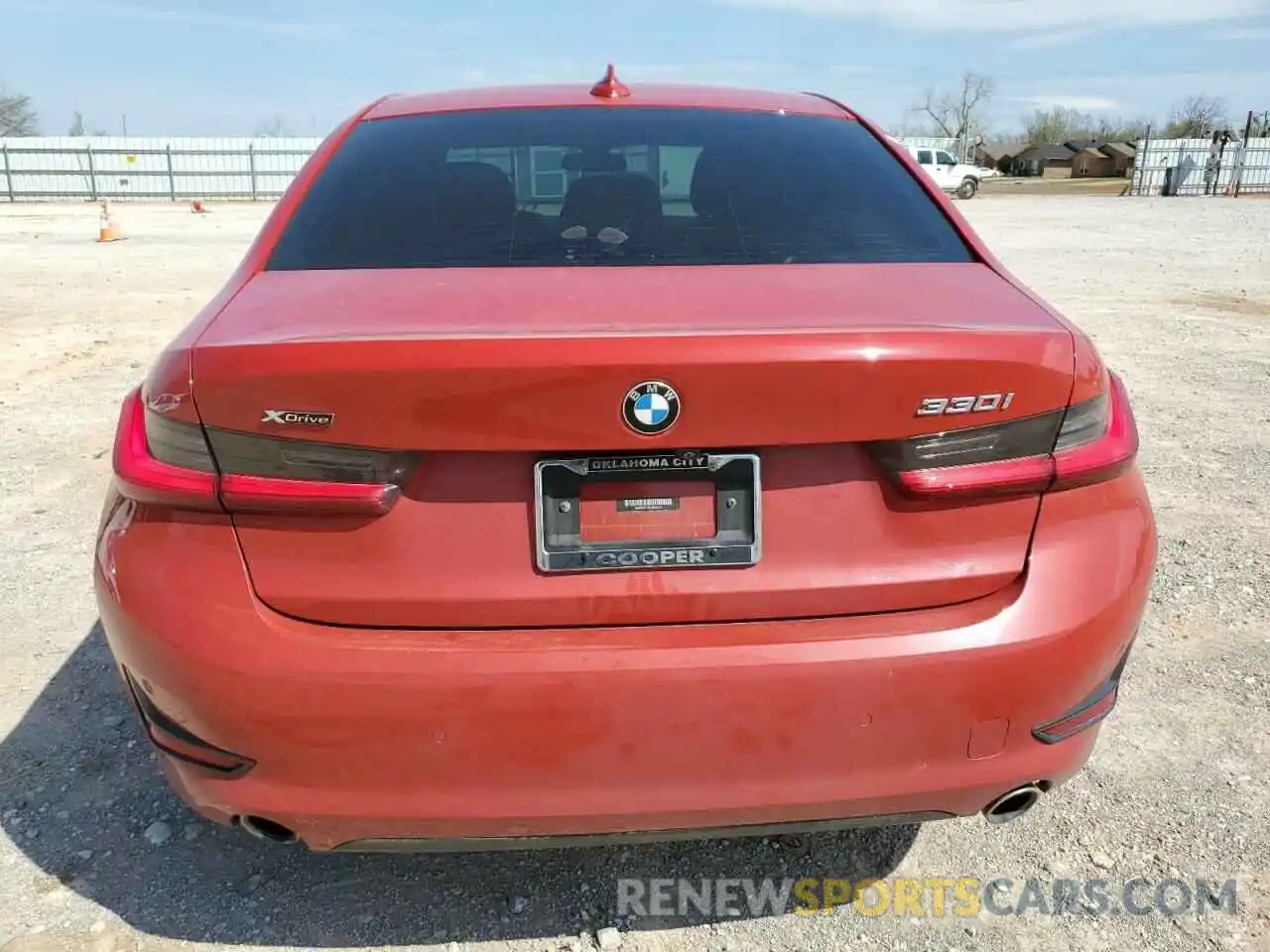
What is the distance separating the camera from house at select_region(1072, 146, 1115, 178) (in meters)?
72.2

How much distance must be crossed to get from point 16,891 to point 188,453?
1.31 meters

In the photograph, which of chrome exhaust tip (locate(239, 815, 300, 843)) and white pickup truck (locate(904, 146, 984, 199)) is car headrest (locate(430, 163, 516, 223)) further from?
white pickup truck (locate(904, 146, 984, 199))

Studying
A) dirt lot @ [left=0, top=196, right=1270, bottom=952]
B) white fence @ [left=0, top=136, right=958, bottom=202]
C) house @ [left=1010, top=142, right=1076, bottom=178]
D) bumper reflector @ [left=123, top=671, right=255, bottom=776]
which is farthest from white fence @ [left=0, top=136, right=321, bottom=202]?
house @ [left=1010, top=142, right=1076, bottom=178]

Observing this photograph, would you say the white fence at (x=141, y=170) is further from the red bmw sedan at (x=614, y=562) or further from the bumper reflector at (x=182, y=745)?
the bumper reflector at (x=182, y=745)

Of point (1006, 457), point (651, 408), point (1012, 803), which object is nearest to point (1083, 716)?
point (1012, 803)

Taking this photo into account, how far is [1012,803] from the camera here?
6.56ft

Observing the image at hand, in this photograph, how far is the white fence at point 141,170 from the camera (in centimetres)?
4150

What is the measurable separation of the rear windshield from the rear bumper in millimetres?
794

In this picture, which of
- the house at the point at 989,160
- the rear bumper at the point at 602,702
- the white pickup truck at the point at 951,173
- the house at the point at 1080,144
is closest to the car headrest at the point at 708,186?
the rear bumper at the point at 602,702

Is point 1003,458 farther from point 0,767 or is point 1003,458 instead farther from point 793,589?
point 0,767

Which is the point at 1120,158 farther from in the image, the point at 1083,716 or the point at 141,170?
the point at 1083,716

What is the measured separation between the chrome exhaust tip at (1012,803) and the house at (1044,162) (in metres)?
85.9

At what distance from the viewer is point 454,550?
1.76 m

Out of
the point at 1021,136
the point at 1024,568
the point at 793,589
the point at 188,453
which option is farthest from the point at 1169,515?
the point at 1021,136
